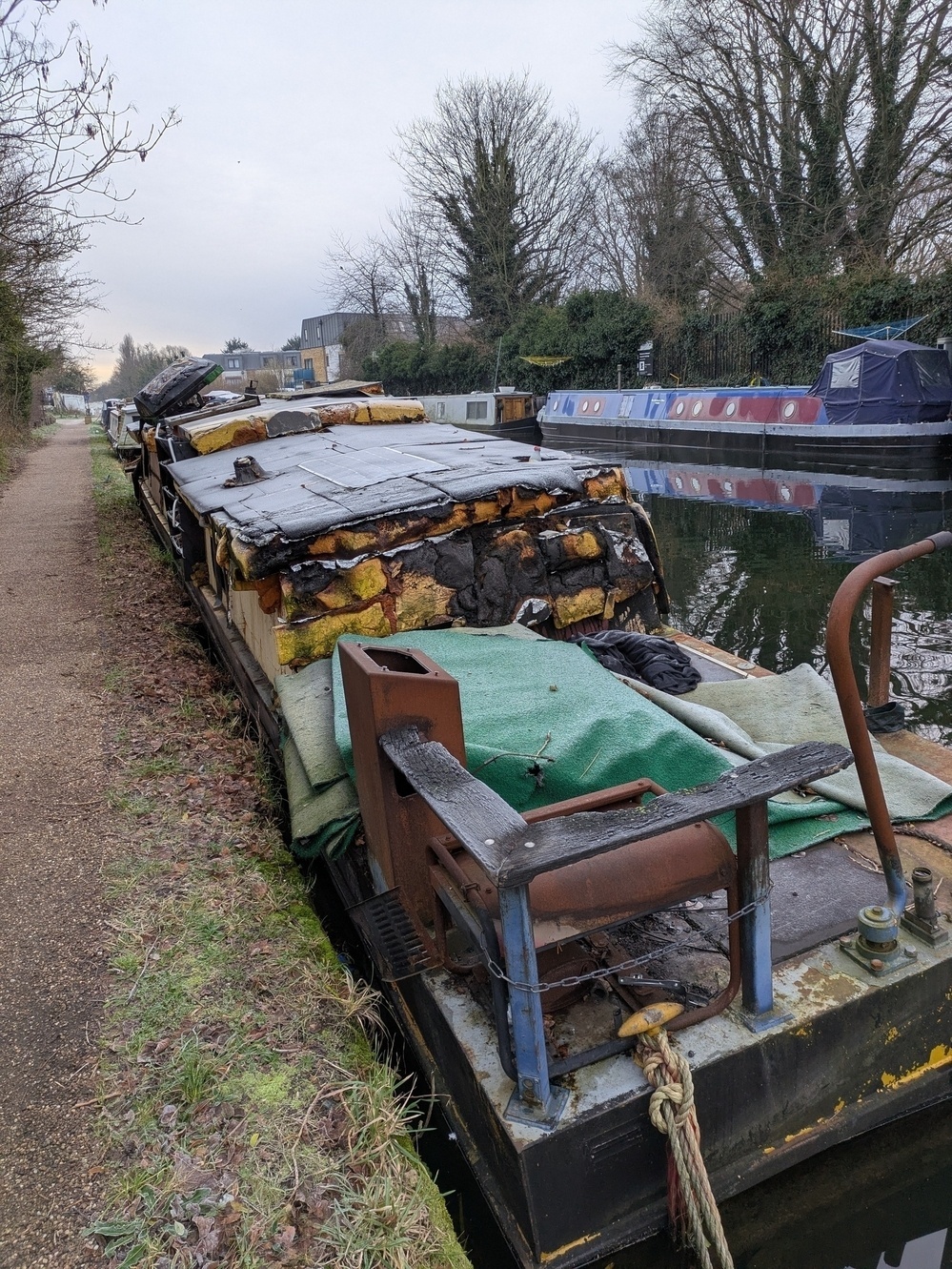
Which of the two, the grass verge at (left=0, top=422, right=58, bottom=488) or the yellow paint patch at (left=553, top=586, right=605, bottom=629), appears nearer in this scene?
the yellow paint patch at (left=553, top=586, right=605, bottom=629)

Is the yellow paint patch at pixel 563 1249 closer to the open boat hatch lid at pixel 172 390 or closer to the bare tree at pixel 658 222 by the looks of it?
the open boat hatch lid at pixel 172 390

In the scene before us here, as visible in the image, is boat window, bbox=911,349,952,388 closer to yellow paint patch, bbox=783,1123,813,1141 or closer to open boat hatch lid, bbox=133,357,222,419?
open boat hatch lid, bbox=133,357,222,419

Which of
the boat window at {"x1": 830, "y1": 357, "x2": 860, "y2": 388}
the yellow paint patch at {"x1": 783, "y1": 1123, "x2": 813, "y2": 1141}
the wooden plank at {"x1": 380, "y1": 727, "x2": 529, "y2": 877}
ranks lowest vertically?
the yellow paint patch at {"x1": 783, "y1": 1123, "x2": 813, "y2": 1141}

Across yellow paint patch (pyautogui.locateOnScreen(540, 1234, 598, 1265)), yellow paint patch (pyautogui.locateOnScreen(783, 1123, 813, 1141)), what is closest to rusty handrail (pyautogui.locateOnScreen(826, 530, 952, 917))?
yellow paint patch (pyautogui.locateOnScreen(783, 1123, 813, 1141))

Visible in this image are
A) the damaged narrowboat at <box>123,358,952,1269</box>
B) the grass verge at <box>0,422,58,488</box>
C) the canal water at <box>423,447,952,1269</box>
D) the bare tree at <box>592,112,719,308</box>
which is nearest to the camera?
the damaged narrowboat at <box>123,358,952,1269</box>

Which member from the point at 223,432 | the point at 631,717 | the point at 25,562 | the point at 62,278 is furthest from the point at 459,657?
the point at 62,278

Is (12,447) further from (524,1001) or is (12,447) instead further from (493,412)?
(524,1001)

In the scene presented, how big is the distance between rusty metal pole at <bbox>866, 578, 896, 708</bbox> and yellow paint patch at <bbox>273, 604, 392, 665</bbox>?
225 cm

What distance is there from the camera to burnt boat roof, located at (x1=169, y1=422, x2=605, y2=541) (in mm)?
4374

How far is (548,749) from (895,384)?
16.2 metres

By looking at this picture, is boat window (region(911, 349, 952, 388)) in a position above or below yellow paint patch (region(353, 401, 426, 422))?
above

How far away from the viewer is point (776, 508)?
14.2 metres

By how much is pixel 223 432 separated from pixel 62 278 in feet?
33.5

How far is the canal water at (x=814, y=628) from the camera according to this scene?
2406 mm
